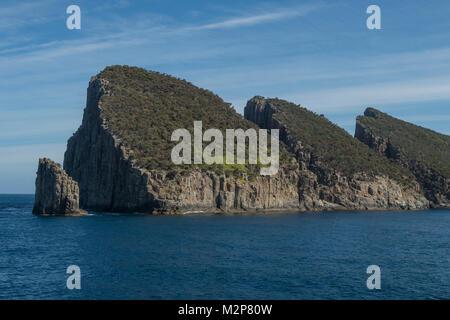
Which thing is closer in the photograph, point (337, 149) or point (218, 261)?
point (218, 261)

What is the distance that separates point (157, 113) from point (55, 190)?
49.8 meters

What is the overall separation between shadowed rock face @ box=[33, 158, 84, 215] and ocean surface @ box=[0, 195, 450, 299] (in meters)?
16.7

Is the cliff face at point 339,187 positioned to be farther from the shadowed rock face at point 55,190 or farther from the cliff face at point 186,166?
the shadowed rock face at point 55,190

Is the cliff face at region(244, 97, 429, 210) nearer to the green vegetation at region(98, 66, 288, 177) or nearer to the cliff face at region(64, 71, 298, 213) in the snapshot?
the cliff face at region(64, 71, 298, 213)

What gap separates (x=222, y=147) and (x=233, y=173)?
46.3 feet

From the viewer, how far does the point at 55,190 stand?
11006 cm

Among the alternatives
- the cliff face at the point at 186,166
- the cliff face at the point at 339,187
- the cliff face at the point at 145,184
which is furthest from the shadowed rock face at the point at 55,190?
the cliff face at the point at 339,187

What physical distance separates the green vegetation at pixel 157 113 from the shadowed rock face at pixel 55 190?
2084cm

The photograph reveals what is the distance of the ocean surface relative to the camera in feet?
144

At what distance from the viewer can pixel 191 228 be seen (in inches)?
3494

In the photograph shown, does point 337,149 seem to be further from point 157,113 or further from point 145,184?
point 145,184

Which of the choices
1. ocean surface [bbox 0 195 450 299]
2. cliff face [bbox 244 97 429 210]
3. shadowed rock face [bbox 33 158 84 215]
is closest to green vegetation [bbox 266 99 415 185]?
cliff face [bbox 244 97 429 210]

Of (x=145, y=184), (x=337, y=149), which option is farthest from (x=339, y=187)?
(x=145, y=184)
